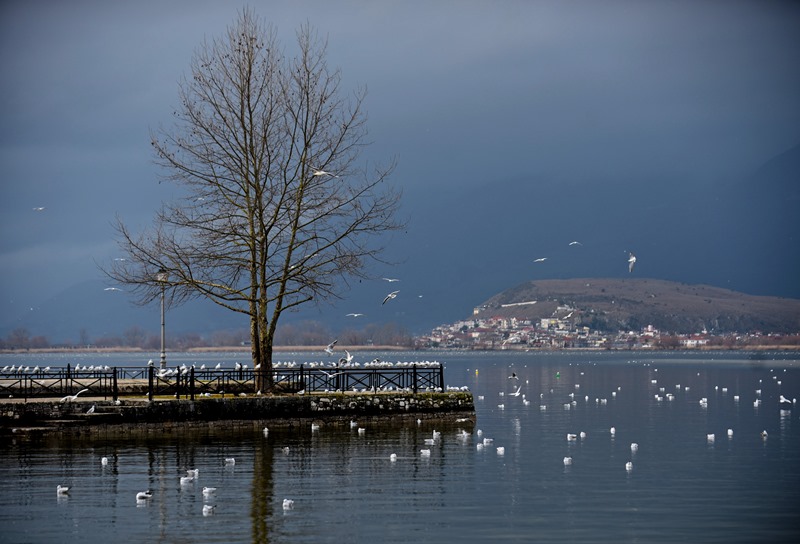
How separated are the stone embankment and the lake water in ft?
4.51

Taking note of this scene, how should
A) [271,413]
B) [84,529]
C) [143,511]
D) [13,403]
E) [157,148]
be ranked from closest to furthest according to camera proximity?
[84,529] < [143,511] < [13,403] < [271,413] < [157,148]

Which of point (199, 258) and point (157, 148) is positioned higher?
point (157, 148)

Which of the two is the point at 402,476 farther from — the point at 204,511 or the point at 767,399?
the point at 767,399

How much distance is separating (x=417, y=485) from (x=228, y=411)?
16.3 meters

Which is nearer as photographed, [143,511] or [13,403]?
[143,511]

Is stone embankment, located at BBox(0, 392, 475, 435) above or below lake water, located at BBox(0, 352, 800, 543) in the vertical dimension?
above

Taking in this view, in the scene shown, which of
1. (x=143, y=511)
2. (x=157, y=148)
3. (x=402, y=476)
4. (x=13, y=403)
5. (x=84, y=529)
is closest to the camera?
(x=84, y=529)

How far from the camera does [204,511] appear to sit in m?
23.1

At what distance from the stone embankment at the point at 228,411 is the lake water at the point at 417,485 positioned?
1376mm

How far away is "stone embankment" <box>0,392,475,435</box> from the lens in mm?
39312

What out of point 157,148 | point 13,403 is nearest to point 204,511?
point 13,403

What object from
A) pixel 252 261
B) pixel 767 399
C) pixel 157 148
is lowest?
pixel 767 399

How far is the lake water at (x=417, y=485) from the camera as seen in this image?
21.5m

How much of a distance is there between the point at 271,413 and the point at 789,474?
816 inches
